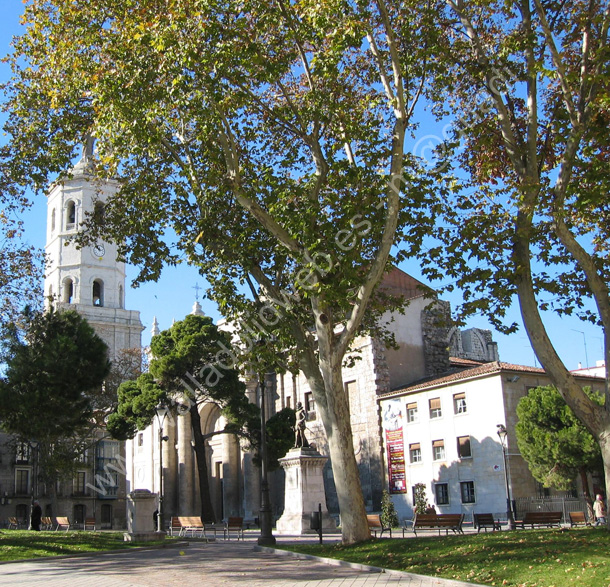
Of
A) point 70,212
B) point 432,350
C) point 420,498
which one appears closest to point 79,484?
point 70,212

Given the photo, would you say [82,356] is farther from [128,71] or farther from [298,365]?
[128,71]

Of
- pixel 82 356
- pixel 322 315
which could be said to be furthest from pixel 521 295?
pixel 82 356

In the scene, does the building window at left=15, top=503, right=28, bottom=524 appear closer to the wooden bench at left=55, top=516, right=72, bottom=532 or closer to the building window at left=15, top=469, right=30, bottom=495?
the building window at left=15, top=469, right=30, bottom=495

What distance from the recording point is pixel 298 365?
18719 mm

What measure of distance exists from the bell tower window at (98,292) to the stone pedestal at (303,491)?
48349 mm

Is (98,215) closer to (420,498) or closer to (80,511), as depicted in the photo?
(420,498)

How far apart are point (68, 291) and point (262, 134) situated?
55884 millimetres

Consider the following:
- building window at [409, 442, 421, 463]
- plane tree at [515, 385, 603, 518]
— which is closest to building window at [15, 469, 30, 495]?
building window at [409, 442, 421, 463]

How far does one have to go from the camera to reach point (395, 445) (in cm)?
3628

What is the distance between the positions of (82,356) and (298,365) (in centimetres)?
Answer: 1031

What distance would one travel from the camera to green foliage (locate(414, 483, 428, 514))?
3093 cm

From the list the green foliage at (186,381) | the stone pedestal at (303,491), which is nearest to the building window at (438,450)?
the stone pedestal at (303,491)

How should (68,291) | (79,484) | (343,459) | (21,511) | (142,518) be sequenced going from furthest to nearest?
(68,291) < (79,484) < (21,511) < (142,518) < (343,459)

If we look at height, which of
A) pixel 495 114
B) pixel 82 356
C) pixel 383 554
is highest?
pixel 495 114
